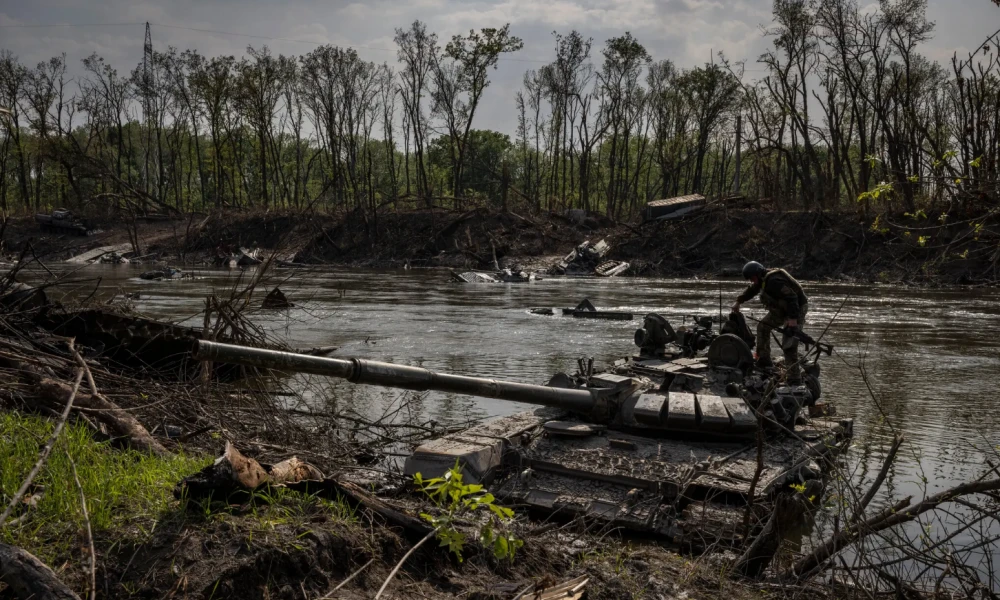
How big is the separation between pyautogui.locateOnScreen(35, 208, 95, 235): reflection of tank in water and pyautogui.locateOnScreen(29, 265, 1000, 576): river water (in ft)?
55.1

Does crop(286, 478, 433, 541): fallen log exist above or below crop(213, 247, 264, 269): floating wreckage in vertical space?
below

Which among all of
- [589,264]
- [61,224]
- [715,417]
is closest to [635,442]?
[715,417]

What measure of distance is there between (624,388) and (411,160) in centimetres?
9401

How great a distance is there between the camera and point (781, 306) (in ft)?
40.3

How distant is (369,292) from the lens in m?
30.4

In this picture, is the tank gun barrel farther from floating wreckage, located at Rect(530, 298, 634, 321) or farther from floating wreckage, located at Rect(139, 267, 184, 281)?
floating wreckage, located at Rect(139, 267, 184, 281)

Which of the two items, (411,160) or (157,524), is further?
(411,160)

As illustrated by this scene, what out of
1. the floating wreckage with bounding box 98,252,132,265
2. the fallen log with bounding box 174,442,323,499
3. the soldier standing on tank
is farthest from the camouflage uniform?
the floating wreckage with bounding box 98,252,132,265

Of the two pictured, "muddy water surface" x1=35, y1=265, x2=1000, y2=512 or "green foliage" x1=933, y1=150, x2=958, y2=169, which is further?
"muddy water surface" x1=35, y1=265, x2=1000, y2=512

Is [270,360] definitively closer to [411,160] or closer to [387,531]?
[387,531]

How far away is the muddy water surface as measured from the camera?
11.7 metres

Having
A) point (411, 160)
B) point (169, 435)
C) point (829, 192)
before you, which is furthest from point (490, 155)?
point (169, 435)

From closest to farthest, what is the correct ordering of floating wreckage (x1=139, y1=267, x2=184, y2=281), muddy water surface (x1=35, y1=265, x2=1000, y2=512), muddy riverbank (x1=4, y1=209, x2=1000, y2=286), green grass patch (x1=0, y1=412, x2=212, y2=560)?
green grass patch (x1=0, y1=412, x2=212, y2=560)
muddy water surface (x1=35, y1=265, x2=1000, y2=512)
floating wreckage (x1=139, y1=267, x2=184, y2=281)
muddy riverbank (x1=4, y1=209, x2=1000, y2=286)

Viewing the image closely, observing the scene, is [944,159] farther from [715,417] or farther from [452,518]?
[452,518]
